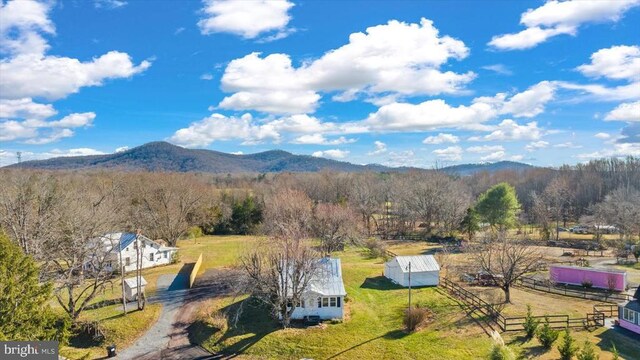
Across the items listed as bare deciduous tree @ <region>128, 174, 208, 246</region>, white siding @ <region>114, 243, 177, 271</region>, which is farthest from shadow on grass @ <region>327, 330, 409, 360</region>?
bare deciduous tree @ <region>128, 174, 208, 246</region>

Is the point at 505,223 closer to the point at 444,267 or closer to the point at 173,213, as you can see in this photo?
the point at 444,267

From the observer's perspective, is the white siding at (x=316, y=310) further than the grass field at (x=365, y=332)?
Yes

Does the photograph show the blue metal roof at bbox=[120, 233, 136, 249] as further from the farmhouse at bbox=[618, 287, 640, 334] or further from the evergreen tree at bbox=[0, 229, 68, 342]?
the farmhouse at bbox=[618, 287, 640, 334]

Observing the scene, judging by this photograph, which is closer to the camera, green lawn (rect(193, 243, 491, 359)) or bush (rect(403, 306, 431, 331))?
green lawn (rect(193, 243, 491, 359))

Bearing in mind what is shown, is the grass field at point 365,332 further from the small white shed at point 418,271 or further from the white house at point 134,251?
the white house at point 134,251

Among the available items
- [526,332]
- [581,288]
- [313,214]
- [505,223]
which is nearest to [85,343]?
[526,332]

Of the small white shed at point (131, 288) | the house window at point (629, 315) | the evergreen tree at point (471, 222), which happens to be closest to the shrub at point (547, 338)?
the house window at point (629, 315)

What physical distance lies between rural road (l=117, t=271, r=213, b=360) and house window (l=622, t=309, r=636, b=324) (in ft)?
94.2

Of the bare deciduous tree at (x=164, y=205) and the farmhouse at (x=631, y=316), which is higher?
the bare deciduous tree at (x=164, y=205)

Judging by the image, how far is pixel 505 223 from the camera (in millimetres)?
66500

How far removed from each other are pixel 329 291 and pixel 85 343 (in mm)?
17908

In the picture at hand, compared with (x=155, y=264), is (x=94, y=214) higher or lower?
higher

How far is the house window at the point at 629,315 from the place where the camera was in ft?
93.4

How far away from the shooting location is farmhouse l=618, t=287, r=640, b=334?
2817 cm
